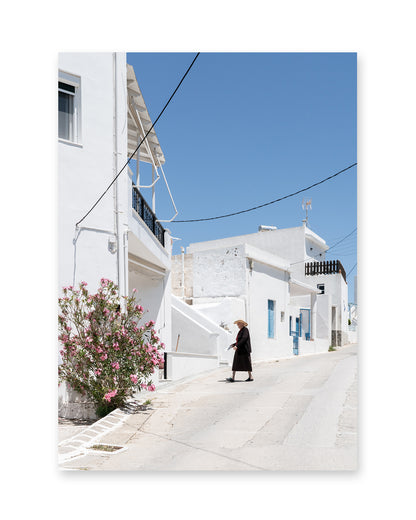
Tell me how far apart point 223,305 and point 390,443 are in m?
9.69

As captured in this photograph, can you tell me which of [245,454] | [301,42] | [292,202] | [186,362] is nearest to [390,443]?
[245,454]

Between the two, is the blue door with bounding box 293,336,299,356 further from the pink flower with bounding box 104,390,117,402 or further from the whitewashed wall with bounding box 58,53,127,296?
the pink flower with bounding box 104,390,117,402

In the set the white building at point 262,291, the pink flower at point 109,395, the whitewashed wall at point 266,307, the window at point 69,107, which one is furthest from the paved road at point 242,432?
the white building at point 262,291

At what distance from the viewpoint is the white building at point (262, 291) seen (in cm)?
1350

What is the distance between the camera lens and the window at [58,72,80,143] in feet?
20.1

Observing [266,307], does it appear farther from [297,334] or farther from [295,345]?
[295,345]

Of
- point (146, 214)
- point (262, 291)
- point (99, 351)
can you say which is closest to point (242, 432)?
point (99, 351)

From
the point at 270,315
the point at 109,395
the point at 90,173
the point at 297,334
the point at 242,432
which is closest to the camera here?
the point at 242,432

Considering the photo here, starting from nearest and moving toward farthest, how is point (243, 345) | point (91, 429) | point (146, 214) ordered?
point (91, 429) → point (243, 345) → point (146, 214)

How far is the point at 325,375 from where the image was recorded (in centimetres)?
827

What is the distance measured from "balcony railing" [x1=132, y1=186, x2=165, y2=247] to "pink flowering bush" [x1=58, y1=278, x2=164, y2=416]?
7.34 ft

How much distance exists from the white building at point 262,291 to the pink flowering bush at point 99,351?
22.3ft

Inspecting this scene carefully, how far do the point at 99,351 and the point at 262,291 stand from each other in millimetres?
9298

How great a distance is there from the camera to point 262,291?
48.9 feet
